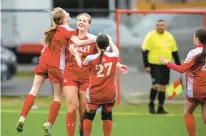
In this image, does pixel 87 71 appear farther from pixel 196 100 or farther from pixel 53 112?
pixel 196 100

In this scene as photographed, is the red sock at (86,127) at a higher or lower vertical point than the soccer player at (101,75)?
lower

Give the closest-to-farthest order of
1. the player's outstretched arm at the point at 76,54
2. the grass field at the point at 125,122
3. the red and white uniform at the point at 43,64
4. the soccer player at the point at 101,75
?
the soccer player at the point at 101,75 < the player's outstretched arm at the point at 76,54 < the red and white uniform at the point at 43,64 < the grass field at the point at 125,122

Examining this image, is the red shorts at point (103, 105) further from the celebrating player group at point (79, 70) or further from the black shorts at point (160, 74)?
the black shorts at point (160, 74)

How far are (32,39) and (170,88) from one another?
222 inches

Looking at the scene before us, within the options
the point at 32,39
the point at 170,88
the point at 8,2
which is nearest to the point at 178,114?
the point at 170,88

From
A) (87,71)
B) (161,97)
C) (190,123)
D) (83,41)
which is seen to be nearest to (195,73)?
(190,123)

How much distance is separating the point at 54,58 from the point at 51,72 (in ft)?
0.74

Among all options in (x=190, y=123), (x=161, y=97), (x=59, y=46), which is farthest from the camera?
(x=161, y=97)

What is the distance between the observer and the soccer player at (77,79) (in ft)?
36.7

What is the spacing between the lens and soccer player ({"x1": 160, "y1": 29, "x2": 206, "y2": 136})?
435 inches

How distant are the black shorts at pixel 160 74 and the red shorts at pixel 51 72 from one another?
425 cm

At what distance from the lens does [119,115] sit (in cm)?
1537

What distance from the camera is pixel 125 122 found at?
14.2 m

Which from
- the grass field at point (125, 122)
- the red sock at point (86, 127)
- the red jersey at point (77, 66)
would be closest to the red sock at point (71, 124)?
the red sock at point (86, 127)
